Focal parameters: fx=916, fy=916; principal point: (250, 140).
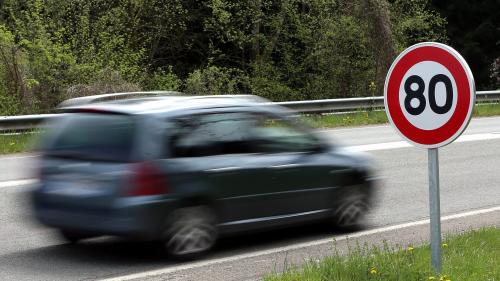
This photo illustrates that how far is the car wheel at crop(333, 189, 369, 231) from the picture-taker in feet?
30.5

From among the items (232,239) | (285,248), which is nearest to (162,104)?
(232,239)

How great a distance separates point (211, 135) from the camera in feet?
26.9

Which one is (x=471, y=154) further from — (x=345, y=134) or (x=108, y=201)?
(x=108, y=201)

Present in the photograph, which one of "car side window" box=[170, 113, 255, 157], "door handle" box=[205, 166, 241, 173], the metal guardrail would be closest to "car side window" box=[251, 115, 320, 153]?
"car side window" box=[170, 113, 255, 157]

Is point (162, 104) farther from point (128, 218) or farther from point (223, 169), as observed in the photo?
point (128, 218)

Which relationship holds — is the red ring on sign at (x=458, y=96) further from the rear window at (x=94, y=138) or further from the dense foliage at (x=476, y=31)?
the dense foliage at (x=476, y=31)

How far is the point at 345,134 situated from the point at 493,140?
120 inches

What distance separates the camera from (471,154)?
16.3m

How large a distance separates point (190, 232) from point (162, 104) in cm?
120

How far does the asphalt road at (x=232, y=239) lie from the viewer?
7.57 meters

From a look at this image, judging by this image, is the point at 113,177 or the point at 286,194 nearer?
the point at 113,177

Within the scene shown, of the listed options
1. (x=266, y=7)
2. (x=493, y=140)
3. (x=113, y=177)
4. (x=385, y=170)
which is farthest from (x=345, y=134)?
(x=266, y=7)

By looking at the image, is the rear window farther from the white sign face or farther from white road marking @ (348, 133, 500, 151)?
white road marking @ (348, 133, 500, 151)

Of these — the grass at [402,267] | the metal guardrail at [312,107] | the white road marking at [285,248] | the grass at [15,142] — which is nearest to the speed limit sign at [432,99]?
the grass at [402,267]
